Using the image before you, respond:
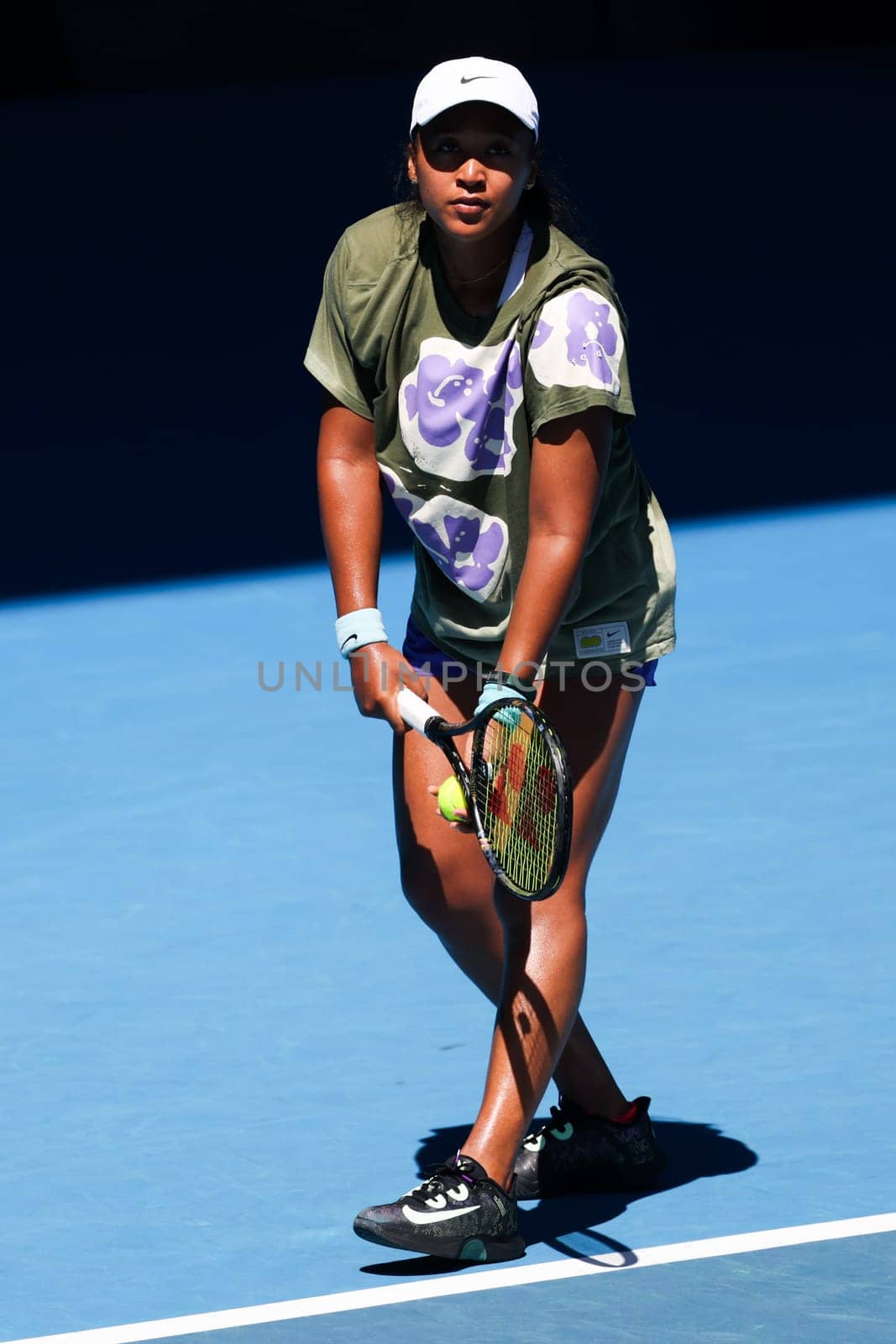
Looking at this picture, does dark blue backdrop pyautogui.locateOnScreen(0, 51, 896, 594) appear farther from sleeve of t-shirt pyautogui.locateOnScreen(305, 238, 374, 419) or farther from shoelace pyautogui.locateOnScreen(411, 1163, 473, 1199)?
shoelace pyautogui.locateOnScreen(411, 1163, 473, 1199)

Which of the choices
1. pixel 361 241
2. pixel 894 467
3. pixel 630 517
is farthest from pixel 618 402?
pixel 894 467

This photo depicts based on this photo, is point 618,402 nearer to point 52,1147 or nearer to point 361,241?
point 361,241

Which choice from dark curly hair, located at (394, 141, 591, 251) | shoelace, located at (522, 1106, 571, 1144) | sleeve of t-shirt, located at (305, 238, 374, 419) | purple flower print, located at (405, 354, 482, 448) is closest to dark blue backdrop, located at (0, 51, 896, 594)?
dark curly hair, located at (394, 141, 591, 251)

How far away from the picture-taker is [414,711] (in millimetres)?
3320

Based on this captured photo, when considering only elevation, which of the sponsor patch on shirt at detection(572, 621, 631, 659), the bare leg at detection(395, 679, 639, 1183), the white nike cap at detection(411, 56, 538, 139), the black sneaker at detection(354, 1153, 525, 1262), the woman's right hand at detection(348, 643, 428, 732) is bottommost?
the black sneaker at detection(354, 1153, 525, 1262)

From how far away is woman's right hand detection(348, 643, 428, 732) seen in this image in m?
3.38

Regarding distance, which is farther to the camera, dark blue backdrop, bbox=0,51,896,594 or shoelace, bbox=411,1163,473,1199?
dark blue backdrop, bbox=0,51,896,594

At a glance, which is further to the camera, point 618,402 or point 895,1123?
point 895,1123

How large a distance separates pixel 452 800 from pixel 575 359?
2.29 feet

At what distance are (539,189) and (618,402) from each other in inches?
16.5

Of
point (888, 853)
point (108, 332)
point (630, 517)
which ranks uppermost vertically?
Result: point (108, 332)

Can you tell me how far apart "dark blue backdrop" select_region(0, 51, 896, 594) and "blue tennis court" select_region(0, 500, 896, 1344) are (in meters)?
1.58

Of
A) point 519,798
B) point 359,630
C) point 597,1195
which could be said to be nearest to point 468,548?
point 359,630

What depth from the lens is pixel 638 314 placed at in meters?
10.7
